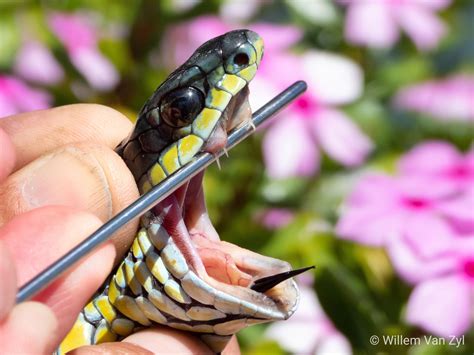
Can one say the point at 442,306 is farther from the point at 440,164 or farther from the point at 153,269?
the point at 153,269

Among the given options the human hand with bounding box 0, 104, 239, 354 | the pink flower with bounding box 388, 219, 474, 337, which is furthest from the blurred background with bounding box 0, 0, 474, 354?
the human hand with bounding box 0, 104, 239, 354

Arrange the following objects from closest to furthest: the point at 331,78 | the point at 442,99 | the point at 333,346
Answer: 1. the point at 333,346
2. the point at 331,78
3. the point at 442,99

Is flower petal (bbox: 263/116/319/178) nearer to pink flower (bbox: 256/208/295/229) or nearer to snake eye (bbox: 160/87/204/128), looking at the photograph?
pink flower (bbox: 256/208/295/229)

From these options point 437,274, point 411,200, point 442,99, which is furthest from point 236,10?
point 437,274

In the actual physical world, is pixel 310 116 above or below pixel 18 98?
below


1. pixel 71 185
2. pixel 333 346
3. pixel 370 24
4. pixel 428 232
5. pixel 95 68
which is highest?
pixel 71 185

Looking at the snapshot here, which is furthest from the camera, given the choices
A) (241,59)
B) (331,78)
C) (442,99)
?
(442,99)

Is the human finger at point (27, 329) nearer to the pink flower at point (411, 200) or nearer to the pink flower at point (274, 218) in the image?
the pink flower at point (411, 200)

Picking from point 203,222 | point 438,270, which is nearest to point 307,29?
point 438,270
